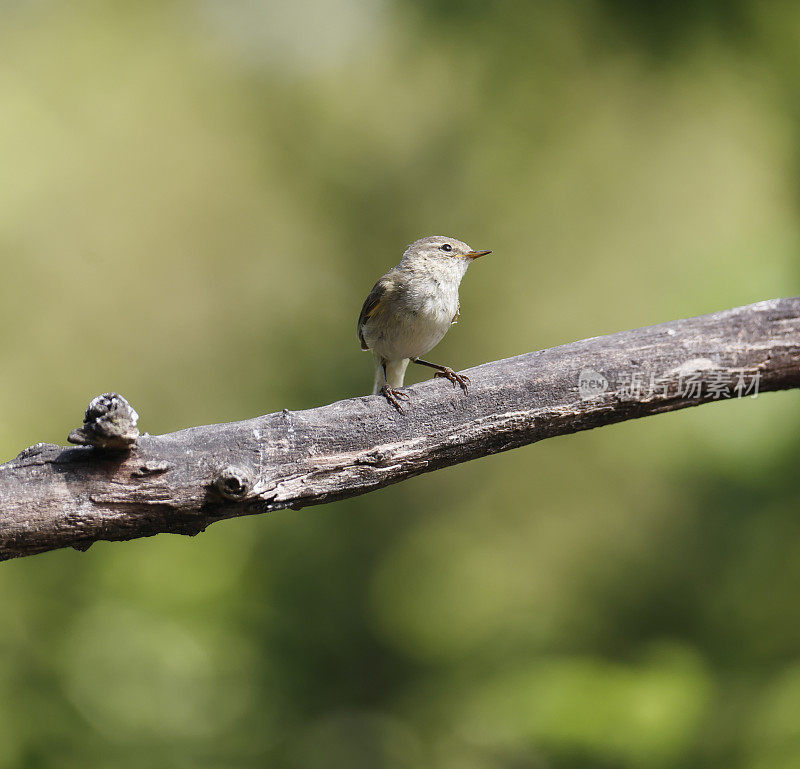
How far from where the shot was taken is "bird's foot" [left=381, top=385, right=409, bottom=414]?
1799mm

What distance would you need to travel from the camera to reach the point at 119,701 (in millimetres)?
3898

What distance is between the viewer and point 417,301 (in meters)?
2.34

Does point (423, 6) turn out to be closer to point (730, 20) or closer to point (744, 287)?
point (730, 20)

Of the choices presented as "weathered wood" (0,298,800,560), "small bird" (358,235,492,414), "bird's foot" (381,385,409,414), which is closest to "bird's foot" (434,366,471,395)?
"weathered wood" (0,298,800,560)

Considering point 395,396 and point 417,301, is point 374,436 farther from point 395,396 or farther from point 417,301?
point 417,301

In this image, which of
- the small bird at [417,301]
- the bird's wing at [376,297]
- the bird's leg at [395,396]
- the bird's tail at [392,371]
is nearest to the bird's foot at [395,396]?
the bird's leg at [395,396]

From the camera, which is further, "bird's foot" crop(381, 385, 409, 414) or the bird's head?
the bird's head

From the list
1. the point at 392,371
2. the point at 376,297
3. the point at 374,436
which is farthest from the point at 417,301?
the point at 374,436

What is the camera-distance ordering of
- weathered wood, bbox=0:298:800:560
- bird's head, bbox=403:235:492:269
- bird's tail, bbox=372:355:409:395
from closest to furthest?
weathered wood, bbox=0:298:800:560 < bird's head, bbox=403:235:492:269 < bird's tail, bbox=372:355:409:395

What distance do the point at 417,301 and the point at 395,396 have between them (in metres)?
0.60

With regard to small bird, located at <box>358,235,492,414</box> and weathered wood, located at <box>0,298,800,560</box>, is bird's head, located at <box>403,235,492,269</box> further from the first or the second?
weathered wood, located at <box>0,298,800,560</box>

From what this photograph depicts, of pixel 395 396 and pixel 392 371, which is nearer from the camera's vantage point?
pixel 395 396

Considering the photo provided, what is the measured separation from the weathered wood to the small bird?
1.59ft

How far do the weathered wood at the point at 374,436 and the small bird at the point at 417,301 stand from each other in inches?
19.1
